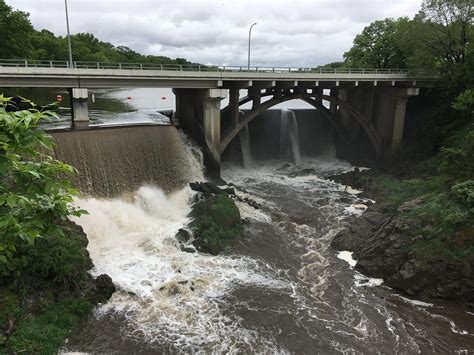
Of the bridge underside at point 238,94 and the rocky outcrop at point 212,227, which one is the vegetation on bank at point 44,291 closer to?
the rocky outcrop at point 212,227

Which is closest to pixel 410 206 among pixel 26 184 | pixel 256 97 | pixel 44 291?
pixel 256 97

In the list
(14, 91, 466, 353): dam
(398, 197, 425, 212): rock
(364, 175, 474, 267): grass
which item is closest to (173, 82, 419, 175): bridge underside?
(14, 91, 466, 353): dam

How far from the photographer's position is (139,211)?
20.5 m

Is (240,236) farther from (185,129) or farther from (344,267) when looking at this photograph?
(185,129)

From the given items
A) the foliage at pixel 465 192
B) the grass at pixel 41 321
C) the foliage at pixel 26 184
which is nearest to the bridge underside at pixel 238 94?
the grass at pixel 41 321

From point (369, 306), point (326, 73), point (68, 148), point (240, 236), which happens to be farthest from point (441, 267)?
point (326, 73)

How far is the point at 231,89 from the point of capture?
27906 mm

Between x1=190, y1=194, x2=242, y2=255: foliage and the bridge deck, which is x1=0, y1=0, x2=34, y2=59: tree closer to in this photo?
the bridge deck

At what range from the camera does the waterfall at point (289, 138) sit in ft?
116

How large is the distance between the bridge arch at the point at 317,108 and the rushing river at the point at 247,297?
886 cm

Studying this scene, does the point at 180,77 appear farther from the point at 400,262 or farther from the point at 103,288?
the point at 400,262

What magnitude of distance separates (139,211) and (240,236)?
573cm

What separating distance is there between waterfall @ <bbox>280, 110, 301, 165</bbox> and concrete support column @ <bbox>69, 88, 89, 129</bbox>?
731 inches

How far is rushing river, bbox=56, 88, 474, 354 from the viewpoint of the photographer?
470 inches
